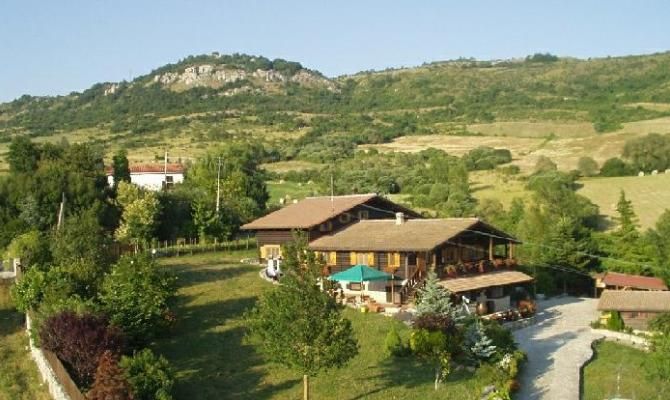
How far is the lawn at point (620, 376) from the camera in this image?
86.4 ft

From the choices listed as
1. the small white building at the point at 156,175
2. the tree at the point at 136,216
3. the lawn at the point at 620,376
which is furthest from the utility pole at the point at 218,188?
the lawn at the point at 620,376

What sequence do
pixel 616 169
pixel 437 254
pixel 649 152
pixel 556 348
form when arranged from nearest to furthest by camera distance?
pixel 556 348 < pixel 437 254 < pixel 616 169 < pixel 649 152

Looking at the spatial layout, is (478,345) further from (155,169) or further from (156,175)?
(155,169)

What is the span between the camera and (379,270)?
38.5 metres

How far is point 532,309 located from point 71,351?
23.4m

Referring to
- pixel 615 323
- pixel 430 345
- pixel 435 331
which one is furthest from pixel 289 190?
pixel 430 345

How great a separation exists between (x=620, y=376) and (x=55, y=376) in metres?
19.6

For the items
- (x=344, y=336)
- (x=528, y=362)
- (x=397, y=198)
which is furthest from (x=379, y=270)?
(x=397, y=198)

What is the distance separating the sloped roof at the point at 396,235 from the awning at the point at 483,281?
1.97 m

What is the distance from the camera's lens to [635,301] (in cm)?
3875

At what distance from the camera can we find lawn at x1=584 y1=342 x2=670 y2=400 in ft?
86.4

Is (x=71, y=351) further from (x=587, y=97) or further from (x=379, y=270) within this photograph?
(x=587, y=97)

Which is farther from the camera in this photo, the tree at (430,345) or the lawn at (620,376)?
the lawn at (620,376)

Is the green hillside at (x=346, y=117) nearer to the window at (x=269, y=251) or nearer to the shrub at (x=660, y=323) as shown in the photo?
the window at (x=269, y=251)
